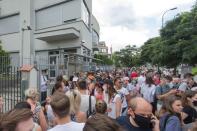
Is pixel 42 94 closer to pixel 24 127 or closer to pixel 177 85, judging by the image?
pixel 177 85

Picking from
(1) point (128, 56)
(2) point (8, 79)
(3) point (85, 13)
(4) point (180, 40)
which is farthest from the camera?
(1) point (128, 56)

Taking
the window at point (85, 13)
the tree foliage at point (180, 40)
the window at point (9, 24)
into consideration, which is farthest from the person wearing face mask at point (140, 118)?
the window at point (9, 24)

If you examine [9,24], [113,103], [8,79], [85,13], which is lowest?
[113,103]

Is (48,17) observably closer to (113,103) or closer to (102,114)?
(113,103)

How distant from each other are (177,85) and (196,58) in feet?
40.3

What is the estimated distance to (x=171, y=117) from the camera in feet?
16.8

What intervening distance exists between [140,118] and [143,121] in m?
0.06

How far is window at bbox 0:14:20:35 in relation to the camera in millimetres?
40812

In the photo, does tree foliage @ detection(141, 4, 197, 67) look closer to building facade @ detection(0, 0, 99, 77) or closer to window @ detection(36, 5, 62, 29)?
building facade @ detection(0, 0, 99, 77)

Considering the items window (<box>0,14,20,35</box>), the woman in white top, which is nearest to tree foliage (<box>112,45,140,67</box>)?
window (<box>0,14,20,35</box>)

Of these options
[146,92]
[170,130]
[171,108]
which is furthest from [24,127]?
[146,92]

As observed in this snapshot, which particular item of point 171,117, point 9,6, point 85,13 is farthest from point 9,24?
point 171,117

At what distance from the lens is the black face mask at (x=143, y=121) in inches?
162

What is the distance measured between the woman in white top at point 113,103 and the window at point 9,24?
33.4 meters
